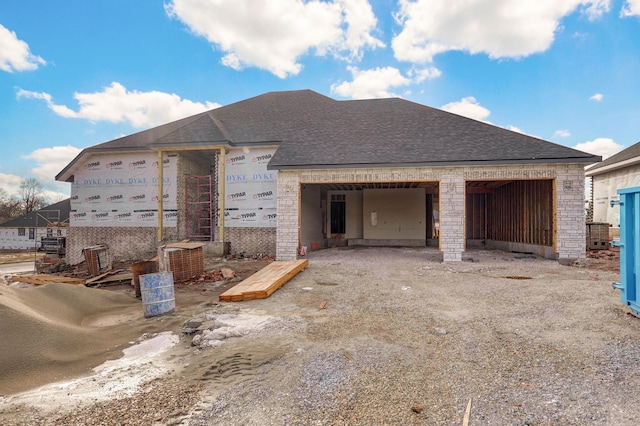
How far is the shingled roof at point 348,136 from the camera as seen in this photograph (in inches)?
498

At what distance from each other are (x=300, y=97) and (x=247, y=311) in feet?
56.8

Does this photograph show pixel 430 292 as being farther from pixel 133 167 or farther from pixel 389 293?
pixel 133 167

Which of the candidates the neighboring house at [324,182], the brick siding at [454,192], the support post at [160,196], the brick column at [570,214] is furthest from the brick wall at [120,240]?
Answer: the brick column at [570,214]

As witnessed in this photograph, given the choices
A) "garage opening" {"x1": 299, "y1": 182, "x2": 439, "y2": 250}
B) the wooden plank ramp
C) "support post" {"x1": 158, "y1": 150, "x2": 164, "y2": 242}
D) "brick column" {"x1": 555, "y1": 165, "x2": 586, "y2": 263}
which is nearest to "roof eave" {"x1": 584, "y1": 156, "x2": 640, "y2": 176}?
"garage opening" {"x1": 299, "y1": 182, "x2": 439, "y2": 250}

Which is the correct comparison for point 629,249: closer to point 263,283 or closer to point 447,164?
point 263,283

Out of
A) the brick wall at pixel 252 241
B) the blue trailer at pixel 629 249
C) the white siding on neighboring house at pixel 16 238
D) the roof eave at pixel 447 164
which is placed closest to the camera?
the blue trailer at pixel 629 249

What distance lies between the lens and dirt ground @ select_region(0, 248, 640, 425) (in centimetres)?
311

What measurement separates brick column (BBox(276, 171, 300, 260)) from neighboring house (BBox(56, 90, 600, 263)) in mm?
42

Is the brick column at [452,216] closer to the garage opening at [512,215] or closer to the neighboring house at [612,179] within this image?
the garage opening at [512,215]

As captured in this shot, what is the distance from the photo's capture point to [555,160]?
11781mm

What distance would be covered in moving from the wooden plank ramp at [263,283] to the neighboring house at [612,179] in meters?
21.3

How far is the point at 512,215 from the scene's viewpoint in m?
16.6

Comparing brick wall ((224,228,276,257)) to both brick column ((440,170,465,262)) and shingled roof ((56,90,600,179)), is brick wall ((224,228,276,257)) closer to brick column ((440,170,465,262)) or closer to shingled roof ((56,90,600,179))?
shingled roof ((56,90,600,179))

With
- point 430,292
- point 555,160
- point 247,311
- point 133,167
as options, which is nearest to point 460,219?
point 555,160
